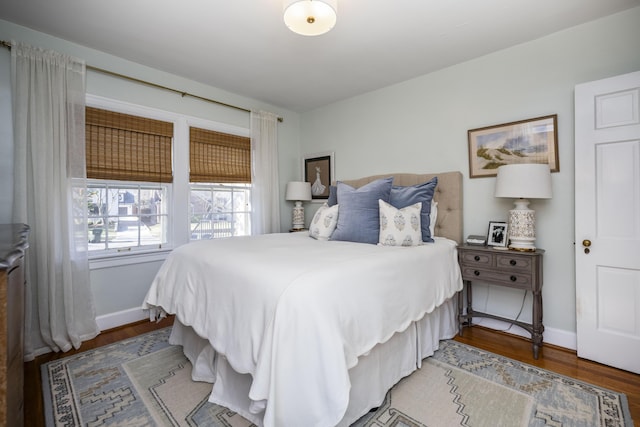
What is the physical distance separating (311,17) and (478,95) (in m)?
1.82

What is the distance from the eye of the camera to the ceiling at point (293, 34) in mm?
2035

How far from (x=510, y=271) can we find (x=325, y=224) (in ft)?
5.03

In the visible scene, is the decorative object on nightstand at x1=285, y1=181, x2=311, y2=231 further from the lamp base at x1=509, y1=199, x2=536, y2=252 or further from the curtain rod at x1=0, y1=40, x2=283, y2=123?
the lamp base at x1=509, y1=199, x2=536, y2=252

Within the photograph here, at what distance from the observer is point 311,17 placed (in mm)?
1793

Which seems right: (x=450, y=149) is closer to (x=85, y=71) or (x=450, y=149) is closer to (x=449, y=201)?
(x=449, y=201)

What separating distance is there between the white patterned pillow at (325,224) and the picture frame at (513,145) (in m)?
1.36

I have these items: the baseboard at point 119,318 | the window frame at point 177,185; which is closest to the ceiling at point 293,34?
the window frame at point 177,185

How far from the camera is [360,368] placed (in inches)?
59.0

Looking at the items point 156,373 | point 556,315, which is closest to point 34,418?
point 156,373

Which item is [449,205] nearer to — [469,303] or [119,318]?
[469,303]

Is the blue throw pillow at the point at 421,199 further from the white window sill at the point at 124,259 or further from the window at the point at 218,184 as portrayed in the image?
the white window sill at the point at 124,259

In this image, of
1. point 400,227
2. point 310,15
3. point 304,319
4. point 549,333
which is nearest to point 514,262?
point 549,333

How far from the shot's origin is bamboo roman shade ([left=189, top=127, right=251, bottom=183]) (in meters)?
3.32

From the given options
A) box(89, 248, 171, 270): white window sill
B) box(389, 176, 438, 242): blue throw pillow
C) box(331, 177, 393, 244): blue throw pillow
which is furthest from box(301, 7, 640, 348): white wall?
box(89, 248, 171, 270): white window sill
